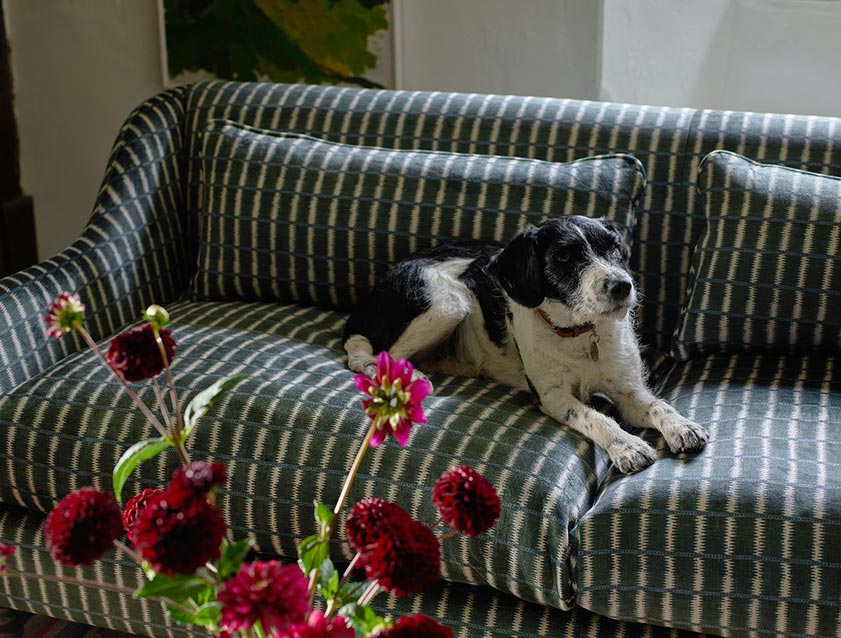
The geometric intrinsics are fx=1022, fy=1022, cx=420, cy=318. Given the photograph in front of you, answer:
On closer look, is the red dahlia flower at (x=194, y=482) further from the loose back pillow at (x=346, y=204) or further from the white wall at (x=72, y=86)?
the white wall at (x=72, y=86)

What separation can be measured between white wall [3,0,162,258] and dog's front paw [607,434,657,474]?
2.14 m

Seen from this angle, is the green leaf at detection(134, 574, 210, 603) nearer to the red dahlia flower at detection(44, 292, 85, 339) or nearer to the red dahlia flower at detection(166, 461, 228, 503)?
the red dahlia flower at detection(166, 461, 228, 503)

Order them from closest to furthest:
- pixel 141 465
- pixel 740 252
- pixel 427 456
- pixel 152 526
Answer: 1. pixel 152 526
2. pixel 427 456
3. pixel 141 465
4. pixel 740 252

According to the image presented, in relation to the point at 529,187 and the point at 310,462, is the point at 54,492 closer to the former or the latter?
the point at 310,462

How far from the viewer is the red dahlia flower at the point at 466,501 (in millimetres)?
920

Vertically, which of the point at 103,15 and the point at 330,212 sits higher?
the point at 103,15

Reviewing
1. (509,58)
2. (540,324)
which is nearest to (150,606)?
(540,324)

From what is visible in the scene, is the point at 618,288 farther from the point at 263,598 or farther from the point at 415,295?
the point at 263,598

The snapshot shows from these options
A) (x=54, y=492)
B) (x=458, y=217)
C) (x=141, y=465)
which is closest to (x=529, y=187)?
(x=458, y=217)

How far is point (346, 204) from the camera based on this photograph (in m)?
2.27

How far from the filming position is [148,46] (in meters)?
3.23

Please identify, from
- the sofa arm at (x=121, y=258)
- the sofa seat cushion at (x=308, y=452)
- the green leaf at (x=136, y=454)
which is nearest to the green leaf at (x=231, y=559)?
the green leaf at (x=136, y=454)

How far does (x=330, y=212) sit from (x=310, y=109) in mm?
369

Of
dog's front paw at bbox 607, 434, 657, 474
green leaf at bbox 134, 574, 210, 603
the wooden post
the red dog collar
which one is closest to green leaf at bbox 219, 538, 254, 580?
green leaf at bbox 134, 574, 210, 603
